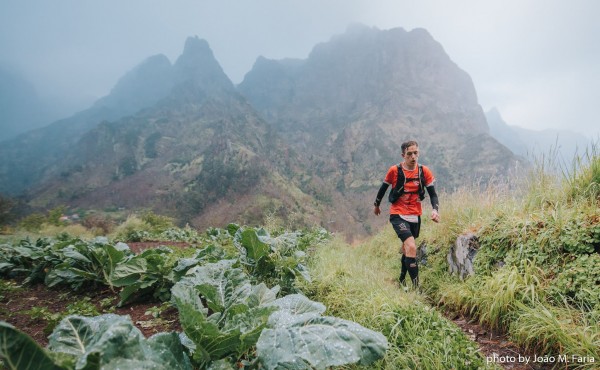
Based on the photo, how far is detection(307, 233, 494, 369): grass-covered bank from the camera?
220cm

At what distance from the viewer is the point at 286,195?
51938 mm

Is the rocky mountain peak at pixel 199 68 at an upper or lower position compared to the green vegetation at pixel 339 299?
upper

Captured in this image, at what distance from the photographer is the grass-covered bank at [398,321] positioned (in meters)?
2.20

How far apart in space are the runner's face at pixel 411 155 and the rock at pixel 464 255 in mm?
1410

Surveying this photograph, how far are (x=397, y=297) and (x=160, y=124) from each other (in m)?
128

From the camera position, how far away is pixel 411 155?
4.30 m

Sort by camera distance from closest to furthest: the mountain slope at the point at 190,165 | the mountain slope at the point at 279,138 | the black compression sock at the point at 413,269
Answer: the black compression sock at the point at 413,269 < the mountain slope at the point at 190,165 < the mountain slope at the point at 279,138

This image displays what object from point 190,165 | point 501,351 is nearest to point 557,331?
→ point 501,351

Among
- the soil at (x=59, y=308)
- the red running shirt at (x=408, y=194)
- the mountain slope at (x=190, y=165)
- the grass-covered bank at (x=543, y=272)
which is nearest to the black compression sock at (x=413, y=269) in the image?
the grass-covered bank at (x=543, y=272)

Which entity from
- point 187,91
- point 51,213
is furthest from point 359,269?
point 187,91

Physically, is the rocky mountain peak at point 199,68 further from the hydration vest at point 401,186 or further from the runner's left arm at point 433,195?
the runner's left arm at point 433,195

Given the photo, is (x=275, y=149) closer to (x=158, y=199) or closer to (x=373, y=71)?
(x=158, y=199)

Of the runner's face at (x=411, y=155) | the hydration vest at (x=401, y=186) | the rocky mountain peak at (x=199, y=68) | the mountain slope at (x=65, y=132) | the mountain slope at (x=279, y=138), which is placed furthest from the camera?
the rocky mountain peak at (x=199, y=68)

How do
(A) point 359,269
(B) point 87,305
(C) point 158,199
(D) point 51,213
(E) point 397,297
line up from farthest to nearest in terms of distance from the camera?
1. (C) point 158,199
2. (D) point 51,213
3. (A) point 359,269
4. (E) point 397,297
5. (B) point 87,305
